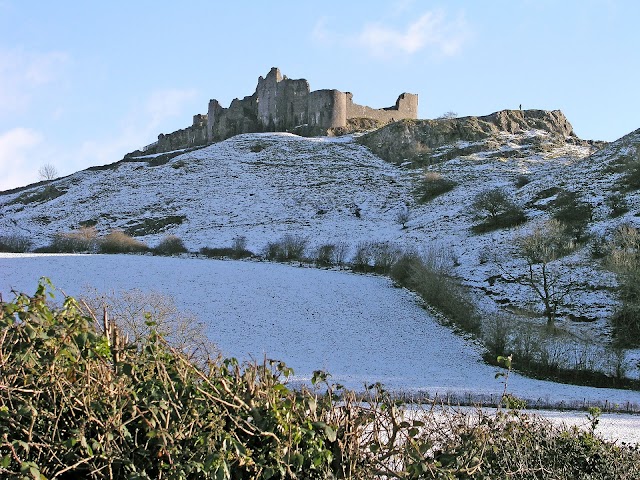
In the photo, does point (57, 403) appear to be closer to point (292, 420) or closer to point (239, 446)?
point (239, 446)

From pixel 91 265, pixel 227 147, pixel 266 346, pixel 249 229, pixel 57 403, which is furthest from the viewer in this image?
pixel 227 147

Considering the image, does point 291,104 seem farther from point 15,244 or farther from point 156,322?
point 156,322

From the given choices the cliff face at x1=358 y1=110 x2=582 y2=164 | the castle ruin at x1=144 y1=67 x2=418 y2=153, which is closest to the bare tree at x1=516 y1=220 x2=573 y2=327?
the cliff face at x1=358 y1=110 x2=582 y2=164

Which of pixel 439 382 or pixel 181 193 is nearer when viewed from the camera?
pixel 439 382

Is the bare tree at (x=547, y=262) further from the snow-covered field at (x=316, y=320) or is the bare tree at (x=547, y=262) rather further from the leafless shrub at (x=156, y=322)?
the leafless shrub at (x=156, y=322)

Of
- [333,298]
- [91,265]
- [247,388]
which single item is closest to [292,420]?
[247,388]

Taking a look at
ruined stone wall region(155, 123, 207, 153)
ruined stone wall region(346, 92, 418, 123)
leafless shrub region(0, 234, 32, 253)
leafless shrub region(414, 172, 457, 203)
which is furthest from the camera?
ruined stone wall region(155, 123, 207, 153)

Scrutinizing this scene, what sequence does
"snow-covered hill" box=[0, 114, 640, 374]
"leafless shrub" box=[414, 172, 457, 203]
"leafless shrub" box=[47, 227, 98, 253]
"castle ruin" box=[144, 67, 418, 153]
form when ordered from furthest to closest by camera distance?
1. "castle ruin" box=[144, 67, 418, 153]
2. "leafless shrub" box=[414, 172, 457, 203]
3. "leafless shrub" box=[47, 227, 98, 253]
4. "snow-covered hill" box=[0, 114, 640, 374]

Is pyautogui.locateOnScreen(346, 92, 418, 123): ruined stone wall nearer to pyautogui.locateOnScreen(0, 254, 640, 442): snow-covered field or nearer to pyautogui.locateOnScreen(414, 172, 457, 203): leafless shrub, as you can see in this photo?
pyautogui.locateOnScreen(414, 172, 457, 203): leafless shrub

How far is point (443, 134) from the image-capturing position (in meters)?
78.7

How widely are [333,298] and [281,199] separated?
33.6m

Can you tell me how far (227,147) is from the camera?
83750 millimetres

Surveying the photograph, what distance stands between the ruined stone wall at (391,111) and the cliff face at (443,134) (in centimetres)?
840

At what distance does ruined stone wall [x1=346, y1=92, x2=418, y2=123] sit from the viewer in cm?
8912
